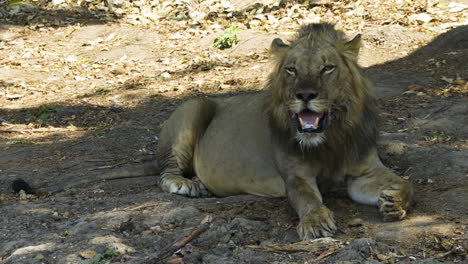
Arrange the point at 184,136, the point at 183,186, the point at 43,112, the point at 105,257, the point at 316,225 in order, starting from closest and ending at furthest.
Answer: the point at 105,257 → the point at 316,225 → the point at 183,186 → the point at 184,136 → the point at 43,112

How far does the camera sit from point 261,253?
12.7ft

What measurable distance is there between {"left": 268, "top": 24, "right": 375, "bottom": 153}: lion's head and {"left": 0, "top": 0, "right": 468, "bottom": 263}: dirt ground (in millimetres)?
612

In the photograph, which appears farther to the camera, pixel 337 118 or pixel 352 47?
pixel 352 47

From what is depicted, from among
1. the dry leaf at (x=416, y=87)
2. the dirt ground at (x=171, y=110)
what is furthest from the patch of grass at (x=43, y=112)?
the dry leaf at (x=416, y=87)

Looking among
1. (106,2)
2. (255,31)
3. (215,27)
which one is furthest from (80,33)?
(255,31)

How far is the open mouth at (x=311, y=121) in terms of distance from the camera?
446 centimetres

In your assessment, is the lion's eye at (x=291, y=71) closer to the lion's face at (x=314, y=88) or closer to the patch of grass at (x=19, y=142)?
the lion's face at (x=314, y=88)

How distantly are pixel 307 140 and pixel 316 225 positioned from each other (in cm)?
66

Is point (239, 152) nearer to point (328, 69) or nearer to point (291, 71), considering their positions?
point (291, 71)

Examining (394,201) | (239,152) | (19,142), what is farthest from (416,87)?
(19,142)

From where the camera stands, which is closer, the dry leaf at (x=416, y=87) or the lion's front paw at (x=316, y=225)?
the lion's front paw at (x=316, y=225)

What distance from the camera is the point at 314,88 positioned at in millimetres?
4344

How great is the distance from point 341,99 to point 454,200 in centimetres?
102

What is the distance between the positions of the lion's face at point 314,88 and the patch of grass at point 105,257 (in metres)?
1.45
